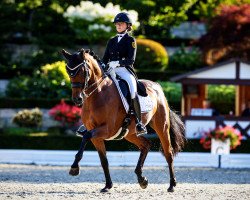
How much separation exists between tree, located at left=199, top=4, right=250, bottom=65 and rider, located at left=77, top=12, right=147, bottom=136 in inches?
667

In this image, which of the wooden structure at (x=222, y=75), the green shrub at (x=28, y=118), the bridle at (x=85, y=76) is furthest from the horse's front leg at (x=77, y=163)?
the green shrub at (x=28, y=118)

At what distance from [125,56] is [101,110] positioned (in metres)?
1.22

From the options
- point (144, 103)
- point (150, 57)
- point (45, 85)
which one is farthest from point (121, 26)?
point (150, 57)

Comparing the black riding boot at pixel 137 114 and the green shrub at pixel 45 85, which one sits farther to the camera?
the green shrub at pixel 45 85

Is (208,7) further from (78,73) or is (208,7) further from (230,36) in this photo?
(78,73)

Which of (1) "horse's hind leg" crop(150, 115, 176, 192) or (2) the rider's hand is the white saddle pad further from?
(1) "horse's hind leg" crop(150, 115, 176, 192)

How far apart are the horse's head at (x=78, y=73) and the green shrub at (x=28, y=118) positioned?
12.2 m

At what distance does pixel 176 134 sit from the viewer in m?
12.4

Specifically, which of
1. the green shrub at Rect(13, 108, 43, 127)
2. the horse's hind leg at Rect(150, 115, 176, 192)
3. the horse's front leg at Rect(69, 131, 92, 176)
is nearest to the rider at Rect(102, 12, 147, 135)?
the horse's hind leg at Rect(150, 115, 176, 192)

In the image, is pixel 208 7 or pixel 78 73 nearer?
pixel 78 73

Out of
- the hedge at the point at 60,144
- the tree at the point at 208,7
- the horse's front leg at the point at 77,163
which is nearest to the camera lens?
the horse's front leg at the point at 77,163

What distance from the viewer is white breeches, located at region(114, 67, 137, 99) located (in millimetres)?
11227

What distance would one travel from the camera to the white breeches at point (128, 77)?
11227 mm

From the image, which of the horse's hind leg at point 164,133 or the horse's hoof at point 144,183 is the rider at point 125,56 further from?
the horse's hoof at point 144,183
